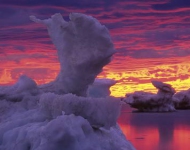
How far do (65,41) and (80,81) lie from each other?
0.85 metres

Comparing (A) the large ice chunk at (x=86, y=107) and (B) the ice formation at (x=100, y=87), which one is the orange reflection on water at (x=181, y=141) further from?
(A) the large ice chunk at (x=86, y=107)

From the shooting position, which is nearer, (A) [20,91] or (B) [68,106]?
(B) [68,106]

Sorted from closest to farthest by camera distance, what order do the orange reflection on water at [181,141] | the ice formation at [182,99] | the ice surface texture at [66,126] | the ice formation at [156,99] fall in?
the ice surface texture at [66,126]
the orange reflection on water at [181,141]
the ice formation at [156,99]
the ice formation at [182,99]

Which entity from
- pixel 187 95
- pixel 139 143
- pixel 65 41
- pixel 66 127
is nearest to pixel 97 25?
pixel 65 41

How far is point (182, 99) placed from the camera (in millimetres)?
46156

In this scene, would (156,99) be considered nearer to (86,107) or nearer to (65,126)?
(86,107)

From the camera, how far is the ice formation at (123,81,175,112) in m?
37.5

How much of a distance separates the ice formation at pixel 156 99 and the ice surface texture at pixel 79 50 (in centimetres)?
2855

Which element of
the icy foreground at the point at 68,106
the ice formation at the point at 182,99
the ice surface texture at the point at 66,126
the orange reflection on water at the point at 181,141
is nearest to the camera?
the ice surface texture at the point at 66,126

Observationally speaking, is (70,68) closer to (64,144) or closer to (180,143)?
(64,144)

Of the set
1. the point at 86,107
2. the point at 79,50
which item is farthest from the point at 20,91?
the point at 86,107

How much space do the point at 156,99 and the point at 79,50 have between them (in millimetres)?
30537

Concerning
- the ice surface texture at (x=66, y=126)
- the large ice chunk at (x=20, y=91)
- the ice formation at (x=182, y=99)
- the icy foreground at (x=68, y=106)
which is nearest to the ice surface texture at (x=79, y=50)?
the icy foreground at (x=68, y=106)

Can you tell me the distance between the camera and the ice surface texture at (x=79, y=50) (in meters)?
8.35
